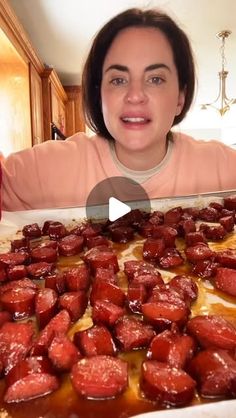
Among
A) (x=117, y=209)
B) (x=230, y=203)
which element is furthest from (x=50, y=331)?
(x=230, y=203)

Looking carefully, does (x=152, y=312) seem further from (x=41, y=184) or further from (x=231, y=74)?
(x=231, y=74)

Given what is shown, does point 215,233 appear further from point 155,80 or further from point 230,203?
point 155,80

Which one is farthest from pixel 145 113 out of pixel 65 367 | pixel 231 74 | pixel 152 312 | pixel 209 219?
pixel 231 74

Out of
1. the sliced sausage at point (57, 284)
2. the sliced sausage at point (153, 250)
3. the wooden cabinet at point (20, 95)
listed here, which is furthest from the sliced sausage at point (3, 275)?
the wooden cabinet at point (20, 95)

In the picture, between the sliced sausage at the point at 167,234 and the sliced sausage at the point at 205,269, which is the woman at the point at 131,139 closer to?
the sliced sausage at the point at 167,234

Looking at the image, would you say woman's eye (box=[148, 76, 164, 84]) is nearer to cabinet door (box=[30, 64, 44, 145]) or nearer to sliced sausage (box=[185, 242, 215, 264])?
sliced sausage (box=[185, 242, 215, 264])

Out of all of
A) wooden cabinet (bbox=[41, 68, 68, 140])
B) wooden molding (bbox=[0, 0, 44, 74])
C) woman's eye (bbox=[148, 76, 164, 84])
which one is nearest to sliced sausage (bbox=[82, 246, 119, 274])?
woman's eye (bbox=[148, 76, 164, 84])
